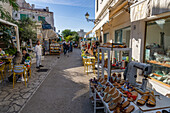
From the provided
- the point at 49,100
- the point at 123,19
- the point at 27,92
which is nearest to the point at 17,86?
the point at 27,92

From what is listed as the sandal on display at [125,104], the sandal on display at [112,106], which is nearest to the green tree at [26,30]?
the sandal on display at [112,106]

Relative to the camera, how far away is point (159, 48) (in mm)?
3990

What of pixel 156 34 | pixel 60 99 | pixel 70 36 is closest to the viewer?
pixel 60 99

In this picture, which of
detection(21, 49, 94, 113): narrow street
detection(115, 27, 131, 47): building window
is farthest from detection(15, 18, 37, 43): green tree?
detection(115, 27, 131, 47): building window

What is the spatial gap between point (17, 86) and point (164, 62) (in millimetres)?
5707

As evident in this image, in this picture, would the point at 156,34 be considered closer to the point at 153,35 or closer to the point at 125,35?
the point at 153,35

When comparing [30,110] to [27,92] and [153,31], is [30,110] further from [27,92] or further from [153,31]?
[153,31]

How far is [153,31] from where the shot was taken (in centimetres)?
414

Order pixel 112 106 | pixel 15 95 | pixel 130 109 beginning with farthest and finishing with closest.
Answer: pixel 15 95, pixel 112 106, pixel 130 109

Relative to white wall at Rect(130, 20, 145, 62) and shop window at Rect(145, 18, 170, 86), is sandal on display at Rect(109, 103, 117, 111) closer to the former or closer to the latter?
shop window at Rect(145, 18, 170, 86)

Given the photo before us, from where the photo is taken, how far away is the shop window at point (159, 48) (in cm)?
360

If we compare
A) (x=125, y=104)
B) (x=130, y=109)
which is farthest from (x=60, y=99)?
(x=130, y=109)

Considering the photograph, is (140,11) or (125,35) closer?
(140,11)

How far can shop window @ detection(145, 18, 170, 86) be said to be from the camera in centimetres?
360
